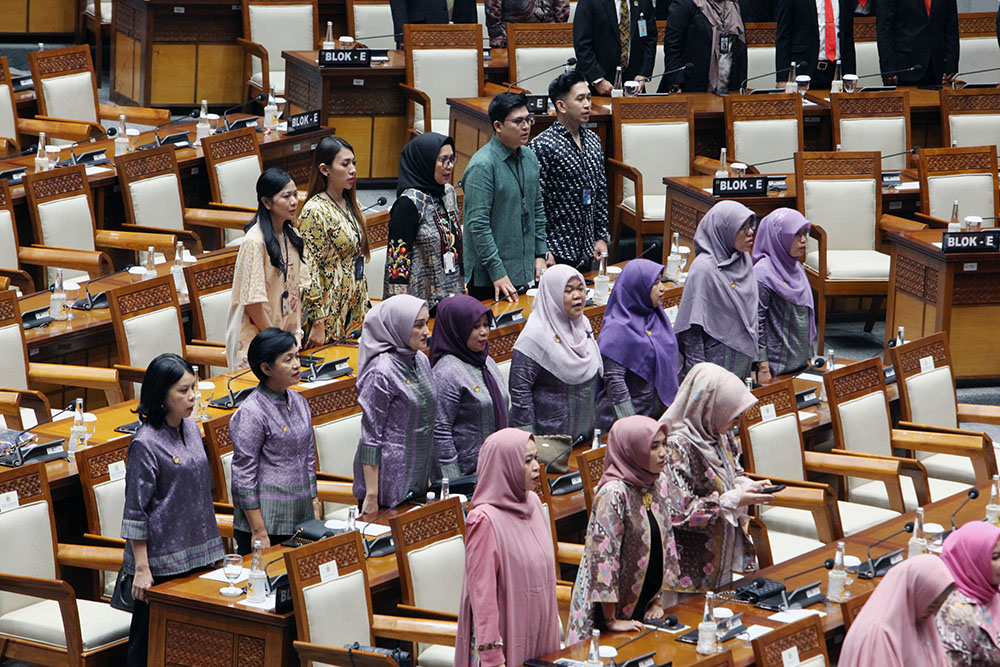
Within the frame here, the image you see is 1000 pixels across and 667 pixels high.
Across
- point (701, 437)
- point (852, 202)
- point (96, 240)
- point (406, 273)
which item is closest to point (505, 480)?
point (701, 437)

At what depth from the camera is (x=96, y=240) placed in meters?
6.77

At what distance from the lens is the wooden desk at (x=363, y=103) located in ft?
27.1

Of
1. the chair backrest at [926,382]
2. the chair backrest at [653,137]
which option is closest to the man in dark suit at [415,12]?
the chair backrest at [653,137]

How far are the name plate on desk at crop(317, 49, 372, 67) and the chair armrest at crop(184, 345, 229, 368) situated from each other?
265 cm

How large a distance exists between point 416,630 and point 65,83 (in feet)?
15.8

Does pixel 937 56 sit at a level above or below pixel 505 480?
above

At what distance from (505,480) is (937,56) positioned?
6019 mm

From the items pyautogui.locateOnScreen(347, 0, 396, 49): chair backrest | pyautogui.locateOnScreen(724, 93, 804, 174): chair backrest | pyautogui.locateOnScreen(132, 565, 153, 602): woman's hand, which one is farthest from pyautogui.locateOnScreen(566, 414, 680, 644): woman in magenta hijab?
pyautogui.locateOnScreen(347, 0, 396, 49): chair backrest

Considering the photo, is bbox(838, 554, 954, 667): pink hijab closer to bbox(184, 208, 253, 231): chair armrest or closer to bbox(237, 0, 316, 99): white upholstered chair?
bbox(184, 208, 253, 231): chair armrest

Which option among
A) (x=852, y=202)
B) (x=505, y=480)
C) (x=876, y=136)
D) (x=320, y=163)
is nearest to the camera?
(x=505, y=480)

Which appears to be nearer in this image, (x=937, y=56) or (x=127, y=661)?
(x=127, y=661)

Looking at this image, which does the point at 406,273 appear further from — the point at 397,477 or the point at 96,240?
the point at 96,240

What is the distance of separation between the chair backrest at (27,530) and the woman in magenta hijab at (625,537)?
1.54 metres

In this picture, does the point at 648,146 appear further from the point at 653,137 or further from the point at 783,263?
the point at 783,263
